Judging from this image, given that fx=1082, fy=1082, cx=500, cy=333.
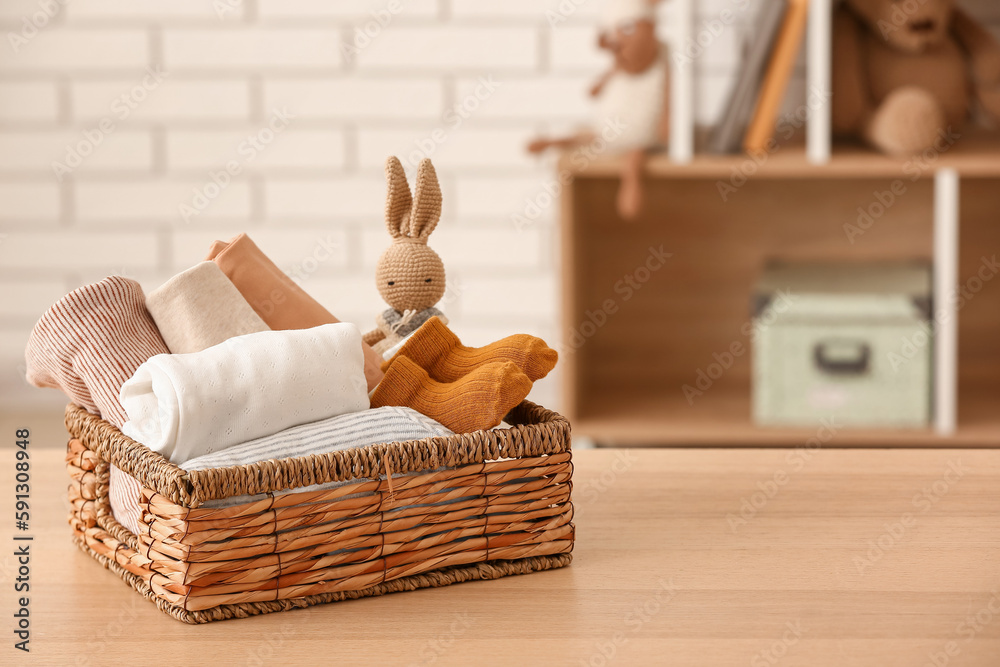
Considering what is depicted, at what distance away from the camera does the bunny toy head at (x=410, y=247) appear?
34.2 inches

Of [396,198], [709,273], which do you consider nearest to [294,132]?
[709,273]

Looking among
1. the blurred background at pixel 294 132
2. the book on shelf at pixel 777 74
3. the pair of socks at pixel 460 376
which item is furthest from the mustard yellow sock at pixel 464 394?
the blurred background at pixel 294 132

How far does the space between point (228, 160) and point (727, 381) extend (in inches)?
46.8

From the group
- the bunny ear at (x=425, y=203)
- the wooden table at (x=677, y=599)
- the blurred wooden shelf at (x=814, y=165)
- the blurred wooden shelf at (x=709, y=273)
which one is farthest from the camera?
the blurred wooden shelf at (x=709, y=273)

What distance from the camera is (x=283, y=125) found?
7.79ft

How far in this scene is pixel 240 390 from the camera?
687 mm

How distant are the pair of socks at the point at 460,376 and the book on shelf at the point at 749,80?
50.0 inches

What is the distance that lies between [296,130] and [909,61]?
126 cm

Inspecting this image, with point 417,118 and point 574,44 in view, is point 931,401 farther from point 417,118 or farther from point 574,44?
point 417,118

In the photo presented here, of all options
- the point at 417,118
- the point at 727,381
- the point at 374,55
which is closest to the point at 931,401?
the point at 727,381

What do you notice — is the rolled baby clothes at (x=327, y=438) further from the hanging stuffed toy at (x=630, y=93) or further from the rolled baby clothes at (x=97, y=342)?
the hanging stuffed toy at (x=630, y=93)

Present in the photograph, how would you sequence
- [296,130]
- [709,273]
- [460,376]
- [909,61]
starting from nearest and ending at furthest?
1. [460,376]
2. [909,61]
3. [709,273]
4. [296,130]

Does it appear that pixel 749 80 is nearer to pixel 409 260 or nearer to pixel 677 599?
pixel 409 260

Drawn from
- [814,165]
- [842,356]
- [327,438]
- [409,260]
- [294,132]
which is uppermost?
[294,132]
